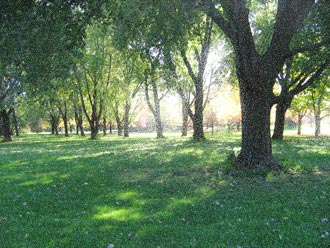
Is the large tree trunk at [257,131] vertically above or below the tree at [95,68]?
below

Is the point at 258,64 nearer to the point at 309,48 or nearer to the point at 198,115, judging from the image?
the point at 309,48

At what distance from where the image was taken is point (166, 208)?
8.84 meters

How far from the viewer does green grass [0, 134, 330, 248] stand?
673cm

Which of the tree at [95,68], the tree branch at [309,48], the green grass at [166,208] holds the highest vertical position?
the tree at [95,68]

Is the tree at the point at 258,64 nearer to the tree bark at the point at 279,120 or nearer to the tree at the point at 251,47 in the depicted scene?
the tree at the point at 251,47

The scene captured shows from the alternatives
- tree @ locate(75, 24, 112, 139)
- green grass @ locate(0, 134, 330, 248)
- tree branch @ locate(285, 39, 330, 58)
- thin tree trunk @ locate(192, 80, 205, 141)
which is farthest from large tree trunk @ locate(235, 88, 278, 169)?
Result: tree @ locate(75, 24, 112, 139)

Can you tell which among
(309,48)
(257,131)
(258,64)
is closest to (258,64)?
(258,64)

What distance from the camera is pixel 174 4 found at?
12.2m

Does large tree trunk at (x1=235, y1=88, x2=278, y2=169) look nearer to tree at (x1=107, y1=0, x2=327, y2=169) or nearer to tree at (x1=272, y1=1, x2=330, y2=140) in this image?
tree at (x1=107, y1=0, x2=327, y2=169)

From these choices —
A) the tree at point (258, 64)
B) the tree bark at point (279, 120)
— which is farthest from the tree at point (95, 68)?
the tree at point (258, 64)

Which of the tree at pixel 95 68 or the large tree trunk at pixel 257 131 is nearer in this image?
the large tree trunk at pixel 257 131

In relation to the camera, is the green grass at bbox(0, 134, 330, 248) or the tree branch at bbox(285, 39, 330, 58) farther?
the tree branch at bbox(285, 39, 330, 58)

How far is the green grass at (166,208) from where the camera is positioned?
673 centimetres

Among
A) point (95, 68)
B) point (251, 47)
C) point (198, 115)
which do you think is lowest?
point (198, 115)
